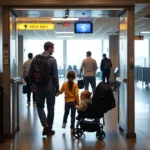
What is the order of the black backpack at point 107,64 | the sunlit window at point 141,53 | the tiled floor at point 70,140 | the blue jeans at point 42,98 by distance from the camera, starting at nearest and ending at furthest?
1. the tiled floor at point 70,140
2. the blue jeans at point 42,98
3. the black backpack at point 107,64
4. the sunlit window at point 141,53

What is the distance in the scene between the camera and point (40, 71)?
5.46 m

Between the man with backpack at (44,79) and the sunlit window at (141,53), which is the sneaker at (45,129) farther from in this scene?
the sunlit window at (141,53)

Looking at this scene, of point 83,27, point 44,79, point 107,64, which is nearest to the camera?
→ point 44,79

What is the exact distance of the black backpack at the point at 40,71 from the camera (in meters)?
5.45

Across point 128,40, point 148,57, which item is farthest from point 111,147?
point 148,57

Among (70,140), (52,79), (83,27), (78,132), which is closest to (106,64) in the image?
(83,27)

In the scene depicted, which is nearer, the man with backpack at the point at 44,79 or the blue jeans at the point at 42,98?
the man with backpack at the point at 44,79

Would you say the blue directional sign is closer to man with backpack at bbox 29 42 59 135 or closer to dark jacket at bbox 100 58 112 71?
dark jacket at bbox 100 58 112 71

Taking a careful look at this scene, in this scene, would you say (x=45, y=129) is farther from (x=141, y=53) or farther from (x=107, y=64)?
(x=141, y=53)

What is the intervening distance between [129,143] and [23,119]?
296 centimetres

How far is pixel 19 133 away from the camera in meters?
5.88

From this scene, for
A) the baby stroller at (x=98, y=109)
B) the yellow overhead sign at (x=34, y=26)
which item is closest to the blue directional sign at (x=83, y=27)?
the yellow overhead sign at (x=34, y=26)

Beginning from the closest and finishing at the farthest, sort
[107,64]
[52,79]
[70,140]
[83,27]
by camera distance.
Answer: [70,140]
[52,79]
[83,27]
[107,64]

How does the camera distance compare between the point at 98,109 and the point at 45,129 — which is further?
the point at 45,129
